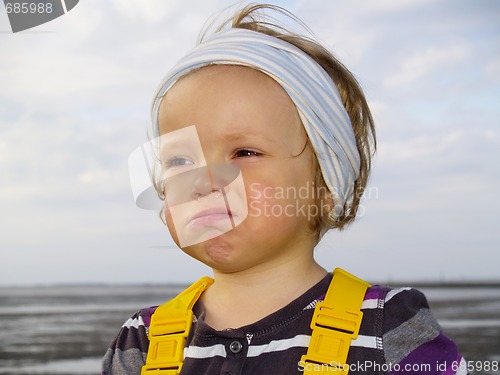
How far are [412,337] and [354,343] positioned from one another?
0.21 m

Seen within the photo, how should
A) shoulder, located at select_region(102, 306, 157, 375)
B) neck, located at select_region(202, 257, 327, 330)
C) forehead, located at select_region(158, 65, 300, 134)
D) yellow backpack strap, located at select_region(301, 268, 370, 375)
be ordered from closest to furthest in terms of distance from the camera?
yellow backpack strap, located at select_region(301, 268, 370, 375), forehead, located at select_region(158, 65, 300, 134), neck, located at select_region(202, 257, 327, 330), shoulder, located at select_region(102, 306, 157, 375)

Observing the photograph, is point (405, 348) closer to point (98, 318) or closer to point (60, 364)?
point (60, 364)

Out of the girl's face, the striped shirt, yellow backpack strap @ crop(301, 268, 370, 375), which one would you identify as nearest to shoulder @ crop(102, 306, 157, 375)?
the striped shirt

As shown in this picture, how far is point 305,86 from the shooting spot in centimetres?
280

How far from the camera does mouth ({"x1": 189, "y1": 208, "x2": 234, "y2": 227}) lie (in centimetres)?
255

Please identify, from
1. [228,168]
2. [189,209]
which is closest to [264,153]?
[228,168]

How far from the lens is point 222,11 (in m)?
3.55

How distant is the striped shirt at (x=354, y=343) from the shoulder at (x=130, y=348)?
0.24 m

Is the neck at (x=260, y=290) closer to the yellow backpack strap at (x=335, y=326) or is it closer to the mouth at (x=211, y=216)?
the yellow backpack strap at (x=335, y=326)

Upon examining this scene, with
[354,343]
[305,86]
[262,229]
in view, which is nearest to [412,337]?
[354,343]

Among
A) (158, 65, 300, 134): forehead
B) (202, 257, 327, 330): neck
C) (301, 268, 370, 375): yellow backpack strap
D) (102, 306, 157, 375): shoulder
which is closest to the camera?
(301, 268, 370, 375): yellow backpack strap

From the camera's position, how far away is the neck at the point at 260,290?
276 centimetres

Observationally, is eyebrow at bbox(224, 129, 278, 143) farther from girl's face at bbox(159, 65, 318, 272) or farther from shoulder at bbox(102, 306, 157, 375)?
shoulder at bbox(102, 306, 157, 375)

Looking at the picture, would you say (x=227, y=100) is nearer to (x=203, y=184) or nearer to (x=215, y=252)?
(x=203, y=184)
